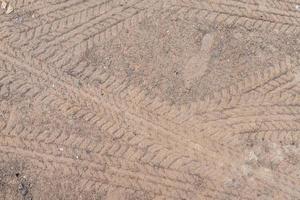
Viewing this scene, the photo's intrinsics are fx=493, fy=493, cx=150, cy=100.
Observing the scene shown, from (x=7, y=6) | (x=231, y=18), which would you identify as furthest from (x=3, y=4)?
(x=231, y=18)

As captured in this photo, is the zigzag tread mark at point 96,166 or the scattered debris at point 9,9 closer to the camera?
the zigzag tread mark at point 96,166

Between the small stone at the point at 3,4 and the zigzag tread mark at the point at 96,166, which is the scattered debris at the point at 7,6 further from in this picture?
the zigzag tread mark at the point at 96,166

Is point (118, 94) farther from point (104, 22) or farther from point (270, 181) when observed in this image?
point (270, 181)

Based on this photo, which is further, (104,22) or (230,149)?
(104,22)

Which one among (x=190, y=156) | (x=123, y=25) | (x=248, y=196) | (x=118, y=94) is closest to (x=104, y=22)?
(x=123, y=25)

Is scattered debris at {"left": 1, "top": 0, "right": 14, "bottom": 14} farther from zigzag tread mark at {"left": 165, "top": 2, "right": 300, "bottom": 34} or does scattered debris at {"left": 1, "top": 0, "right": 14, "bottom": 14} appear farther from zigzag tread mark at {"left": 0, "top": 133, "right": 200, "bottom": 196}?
zigzag tread mark at {"left": 165, "top": 2, "right": 300, "bottom": 34}

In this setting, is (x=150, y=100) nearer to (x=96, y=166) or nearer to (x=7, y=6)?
(x=96, y=166)

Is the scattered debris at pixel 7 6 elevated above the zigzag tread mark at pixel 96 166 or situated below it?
above

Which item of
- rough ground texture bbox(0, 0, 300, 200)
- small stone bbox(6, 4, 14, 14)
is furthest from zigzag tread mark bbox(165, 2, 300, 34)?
small stone bbox(6, 4, 14, 14)

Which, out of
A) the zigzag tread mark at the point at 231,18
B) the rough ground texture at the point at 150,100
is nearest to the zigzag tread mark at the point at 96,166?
the rough ground texture at the point at 150,100
